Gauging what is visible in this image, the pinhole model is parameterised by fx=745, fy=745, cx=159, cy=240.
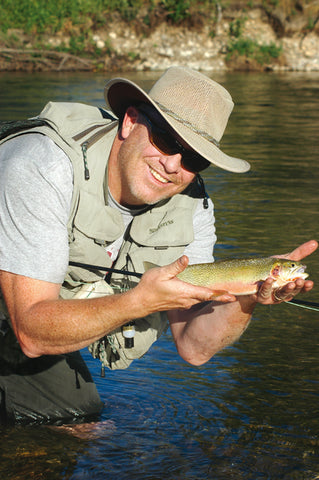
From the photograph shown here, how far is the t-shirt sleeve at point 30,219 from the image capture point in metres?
2.85

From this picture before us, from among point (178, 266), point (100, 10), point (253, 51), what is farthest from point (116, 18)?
point (178, 266)

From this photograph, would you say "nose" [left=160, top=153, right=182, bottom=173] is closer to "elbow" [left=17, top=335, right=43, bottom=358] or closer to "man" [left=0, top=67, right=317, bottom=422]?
"man" [left=0, top=67, right=317, bottom=422]

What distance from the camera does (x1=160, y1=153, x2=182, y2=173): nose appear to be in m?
3.16

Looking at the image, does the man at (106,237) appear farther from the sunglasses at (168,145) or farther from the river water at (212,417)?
the river water at (212,417)

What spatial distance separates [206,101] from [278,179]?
6918 mm

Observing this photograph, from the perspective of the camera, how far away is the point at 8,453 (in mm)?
3525

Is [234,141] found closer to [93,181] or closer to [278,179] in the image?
[278,179]

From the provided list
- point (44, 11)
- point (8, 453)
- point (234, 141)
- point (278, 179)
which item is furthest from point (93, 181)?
point (44, 11)

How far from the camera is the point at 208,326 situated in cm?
352

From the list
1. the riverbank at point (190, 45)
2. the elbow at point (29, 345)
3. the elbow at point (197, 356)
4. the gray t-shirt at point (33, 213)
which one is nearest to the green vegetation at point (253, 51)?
the riverbank at point (190, 45)

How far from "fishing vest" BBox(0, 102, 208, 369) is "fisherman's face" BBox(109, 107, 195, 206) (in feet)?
0.25

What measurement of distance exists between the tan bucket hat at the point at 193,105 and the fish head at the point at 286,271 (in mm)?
475

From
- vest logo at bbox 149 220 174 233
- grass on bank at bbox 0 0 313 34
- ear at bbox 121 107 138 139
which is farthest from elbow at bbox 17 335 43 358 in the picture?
grass on bank at bbox 0 0 313 34

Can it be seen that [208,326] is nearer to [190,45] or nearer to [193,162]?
[193,162]
